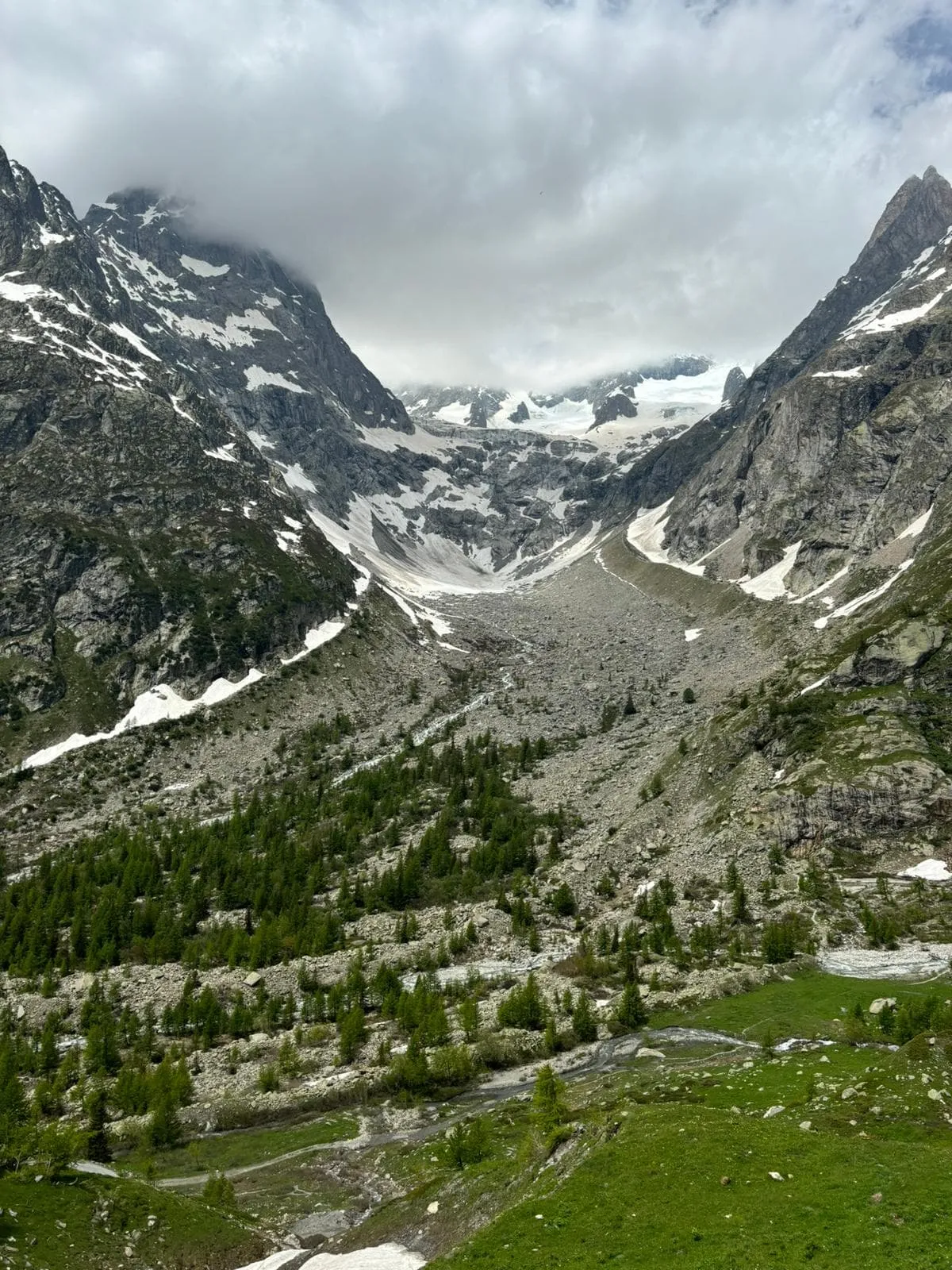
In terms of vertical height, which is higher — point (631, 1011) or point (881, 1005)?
point (881, 1005)

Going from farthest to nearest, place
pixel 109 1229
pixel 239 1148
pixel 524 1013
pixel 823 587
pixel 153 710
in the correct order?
pixel 823 587, pixel 153 710, pixel 524 1013, pixel 239 1148, pixel 109 1229

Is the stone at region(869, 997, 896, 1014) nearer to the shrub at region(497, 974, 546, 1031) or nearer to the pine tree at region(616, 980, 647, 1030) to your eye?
the pine tree at region(616, 980, 647, 1030)

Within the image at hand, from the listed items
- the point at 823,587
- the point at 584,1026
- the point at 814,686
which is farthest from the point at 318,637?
the point at 584,1026

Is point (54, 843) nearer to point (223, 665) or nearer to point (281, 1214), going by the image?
point (223, 665)

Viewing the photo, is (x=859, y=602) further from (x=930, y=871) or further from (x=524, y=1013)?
(x=524, y=1013)

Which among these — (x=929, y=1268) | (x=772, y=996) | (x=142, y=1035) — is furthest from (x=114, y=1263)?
(x=772, y=996)

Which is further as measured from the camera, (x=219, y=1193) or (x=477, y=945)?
(x=477, y=945)

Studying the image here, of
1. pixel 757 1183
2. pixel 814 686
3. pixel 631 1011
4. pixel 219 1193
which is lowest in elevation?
pixel 631 1011
